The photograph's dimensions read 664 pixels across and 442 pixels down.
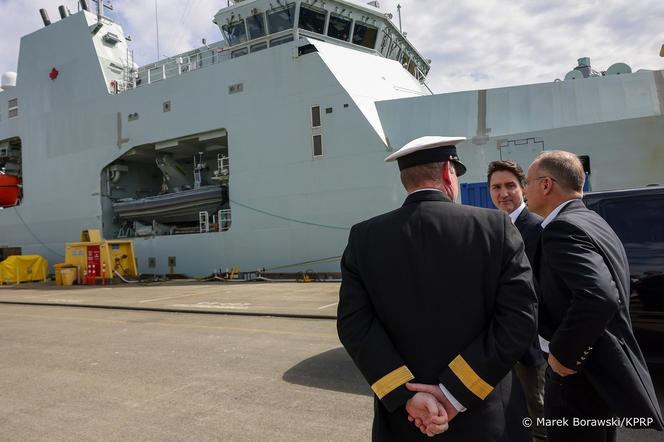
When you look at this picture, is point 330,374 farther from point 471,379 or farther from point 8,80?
point 8,80

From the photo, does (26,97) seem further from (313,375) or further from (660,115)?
(660,115)

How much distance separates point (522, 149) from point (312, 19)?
25.2 ft

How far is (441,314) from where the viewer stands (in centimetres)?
150

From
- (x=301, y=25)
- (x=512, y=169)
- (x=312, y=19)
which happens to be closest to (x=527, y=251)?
(x=512, y=169)

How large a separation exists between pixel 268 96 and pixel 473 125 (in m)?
5.91

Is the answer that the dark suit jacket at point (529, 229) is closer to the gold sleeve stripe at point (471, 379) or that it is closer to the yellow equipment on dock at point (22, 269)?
the gold sleeve stripe at point (471, 379)

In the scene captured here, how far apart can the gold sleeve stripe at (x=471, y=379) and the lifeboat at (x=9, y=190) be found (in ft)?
74.4

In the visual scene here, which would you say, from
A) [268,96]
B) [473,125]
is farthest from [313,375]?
[268,96]

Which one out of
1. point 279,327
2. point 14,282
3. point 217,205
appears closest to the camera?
point 279,327

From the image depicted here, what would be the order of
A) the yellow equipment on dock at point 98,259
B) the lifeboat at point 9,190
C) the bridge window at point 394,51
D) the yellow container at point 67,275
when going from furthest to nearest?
the lifeboat at point 9,190, the bridge window at point 394,51, the yellow container at point 67,275, the yellow equipment on dock at point 98,259

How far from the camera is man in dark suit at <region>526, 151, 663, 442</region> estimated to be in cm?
166

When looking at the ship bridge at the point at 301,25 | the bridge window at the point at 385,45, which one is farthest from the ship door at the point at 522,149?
the bridge window at the point at 385,45

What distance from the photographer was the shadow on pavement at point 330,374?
3869 mm

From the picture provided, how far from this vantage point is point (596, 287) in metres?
1.66
